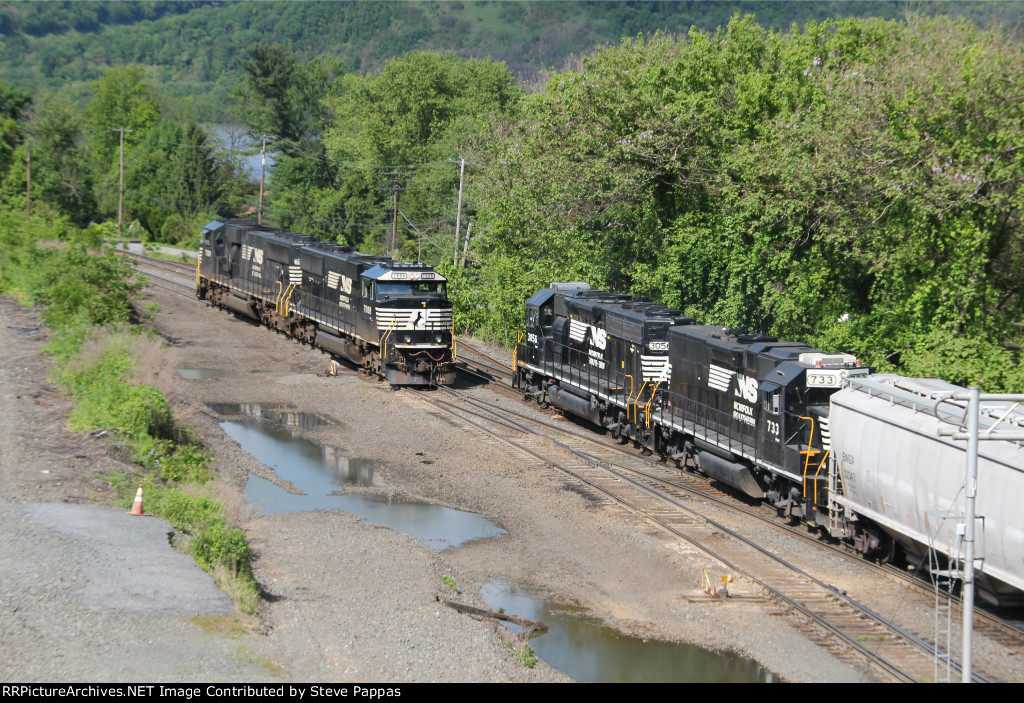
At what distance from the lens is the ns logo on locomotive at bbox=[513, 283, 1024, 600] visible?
14220mm

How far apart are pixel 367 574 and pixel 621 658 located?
4510 mm

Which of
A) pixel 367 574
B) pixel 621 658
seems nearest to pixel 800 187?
pixel 621 658

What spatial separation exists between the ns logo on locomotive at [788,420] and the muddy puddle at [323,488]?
5.83 metres

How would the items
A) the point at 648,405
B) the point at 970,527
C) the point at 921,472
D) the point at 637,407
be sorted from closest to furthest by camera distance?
the point at 970,527 → the point at 921,472 → the point at 648,405 → the point at 637,407

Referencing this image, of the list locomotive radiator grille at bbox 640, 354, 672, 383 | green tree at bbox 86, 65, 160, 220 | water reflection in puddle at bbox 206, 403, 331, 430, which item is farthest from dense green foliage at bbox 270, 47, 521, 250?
locomotive radiator grille at bbox 640, 354, 672, 383

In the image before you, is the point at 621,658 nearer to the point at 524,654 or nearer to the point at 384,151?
the point at 524,654

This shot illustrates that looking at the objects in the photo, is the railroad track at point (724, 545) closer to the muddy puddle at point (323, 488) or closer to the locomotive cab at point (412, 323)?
the locomotive cab at point (412, 323)

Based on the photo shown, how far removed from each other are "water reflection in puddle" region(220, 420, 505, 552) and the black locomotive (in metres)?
5.74

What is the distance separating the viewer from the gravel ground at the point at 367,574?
10.9 meters

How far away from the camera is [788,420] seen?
60.1 ft

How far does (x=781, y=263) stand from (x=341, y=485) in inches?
586

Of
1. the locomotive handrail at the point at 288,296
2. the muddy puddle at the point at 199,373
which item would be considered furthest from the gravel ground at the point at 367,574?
the locomotive handrail at the point at 288,296
